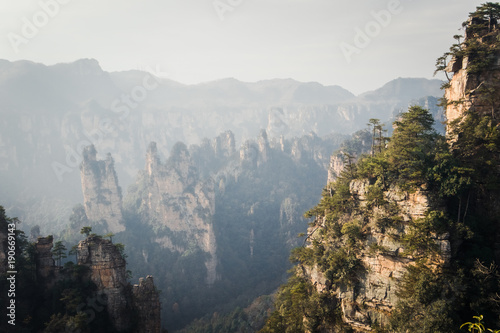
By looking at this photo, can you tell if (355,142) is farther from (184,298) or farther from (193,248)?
(184,298)

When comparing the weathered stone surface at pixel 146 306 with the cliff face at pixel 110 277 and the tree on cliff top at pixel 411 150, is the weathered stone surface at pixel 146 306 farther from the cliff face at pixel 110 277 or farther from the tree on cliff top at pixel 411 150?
the tree on cliff top at pixel 411 150

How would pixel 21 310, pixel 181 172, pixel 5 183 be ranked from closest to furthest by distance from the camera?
pixel 21 310 → pixel 181 172 → pixel 5 183

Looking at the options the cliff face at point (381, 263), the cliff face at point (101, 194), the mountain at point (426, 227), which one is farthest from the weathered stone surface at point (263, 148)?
the cliff face at point (381, 263)

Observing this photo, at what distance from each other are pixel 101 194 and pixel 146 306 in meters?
63.5

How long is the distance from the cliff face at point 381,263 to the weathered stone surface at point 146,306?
74.7 ft

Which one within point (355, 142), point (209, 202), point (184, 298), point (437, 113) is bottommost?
point (184, 298)

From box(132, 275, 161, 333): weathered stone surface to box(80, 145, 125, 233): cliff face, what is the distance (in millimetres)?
59507

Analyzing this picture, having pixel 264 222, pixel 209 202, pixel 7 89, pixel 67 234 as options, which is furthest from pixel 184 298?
pixel 7 89

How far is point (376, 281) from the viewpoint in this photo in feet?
80.7

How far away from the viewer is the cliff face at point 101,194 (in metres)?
91.9

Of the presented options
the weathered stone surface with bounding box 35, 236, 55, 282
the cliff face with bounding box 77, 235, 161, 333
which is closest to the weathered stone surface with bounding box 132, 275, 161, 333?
the cliff face with bounding box 77, 235, 161, 333

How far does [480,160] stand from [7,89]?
205 metres

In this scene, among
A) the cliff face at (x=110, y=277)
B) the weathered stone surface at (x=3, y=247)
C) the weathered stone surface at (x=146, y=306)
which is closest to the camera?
the weathered stone surface at (x=3, y=247)

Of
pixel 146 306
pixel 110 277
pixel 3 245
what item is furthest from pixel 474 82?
pixel 3 245
